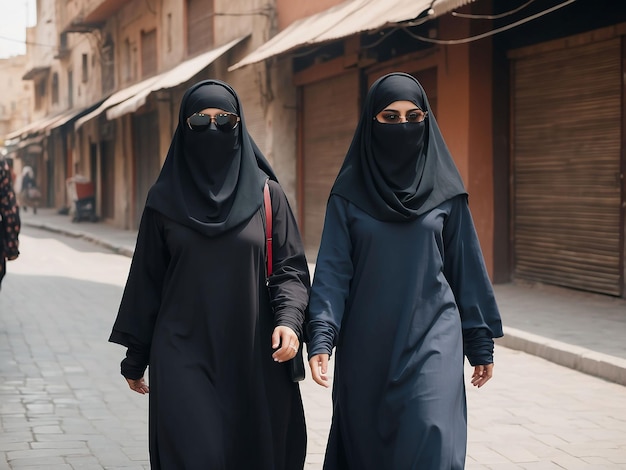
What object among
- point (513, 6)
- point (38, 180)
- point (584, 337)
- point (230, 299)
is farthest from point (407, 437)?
point (38, 180)

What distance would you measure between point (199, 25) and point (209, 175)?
18.7 metres

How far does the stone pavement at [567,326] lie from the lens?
7539mm

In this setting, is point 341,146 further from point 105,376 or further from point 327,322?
point 327,322

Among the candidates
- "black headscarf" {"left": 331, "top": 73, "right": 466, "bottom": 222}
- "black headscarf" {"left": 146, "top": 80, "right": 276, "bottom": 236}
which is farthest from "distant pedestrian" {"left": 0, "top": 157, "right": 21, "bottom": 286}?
"black headscarf" {"left": 331, "top": 73, "right": 466, "bottom": 222}

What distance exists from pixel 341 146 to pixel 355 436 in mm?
12581

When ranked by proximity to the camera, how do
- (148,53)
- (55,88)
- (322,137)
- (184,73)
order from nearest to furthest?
(322,137)
(184,73)
(148,53)
(55,88)

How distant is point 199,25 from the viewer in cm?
2192

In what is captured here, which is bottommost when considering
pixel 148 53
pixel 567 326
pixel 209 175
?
pixel 567 326

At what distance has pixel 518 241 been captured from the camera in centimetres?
1240

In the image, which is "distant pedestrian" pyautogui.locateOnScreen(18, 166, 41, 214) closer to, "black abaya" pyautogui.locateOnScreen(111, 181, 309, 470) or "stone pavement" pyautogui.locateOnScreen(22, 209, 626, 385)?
"stone pavement" pyautogui.locateOnScreen(22, 209, 626, 385)

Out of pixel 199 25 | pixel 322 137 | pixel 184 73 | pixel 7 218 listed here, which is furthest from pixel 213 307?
pixel 199 25

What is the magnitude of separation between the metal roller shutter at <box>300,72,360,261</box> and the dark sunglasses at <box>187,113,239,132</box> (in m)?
11.6

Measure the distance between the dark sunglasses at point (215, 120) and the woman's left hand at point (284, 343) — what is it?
69 centimetres

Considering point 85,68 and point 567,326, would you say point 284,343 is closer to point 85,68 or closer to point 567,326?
point 567,326
